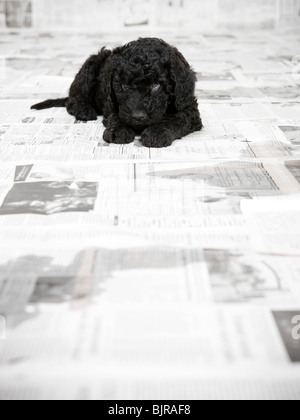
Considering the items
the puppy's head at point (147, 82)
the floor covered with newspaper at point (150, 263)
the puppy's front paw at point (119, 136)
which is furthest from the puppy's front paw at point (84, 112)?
the puppy's front paw at point (119, 136)

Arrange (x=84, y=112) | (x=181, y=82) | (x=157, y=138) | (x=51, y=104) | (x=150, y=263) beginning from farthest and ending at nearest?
(x=51, y=104) → (x=84, y=112) → (x=181, y=82) → (x=157, y=138) → (x=150, y=263)

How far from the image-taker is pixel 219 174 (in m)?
1.66

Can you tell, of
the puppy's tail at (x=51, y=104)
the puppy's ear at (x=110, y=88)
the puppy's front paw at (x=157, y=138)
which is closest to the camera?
the puppy's front paw at (x=157, y=138)

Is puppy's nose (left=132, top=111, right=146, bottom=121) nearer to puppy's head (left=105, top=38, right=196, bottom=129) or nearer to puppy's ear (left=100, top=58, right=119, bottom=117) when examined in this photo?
puppy's head (left=105, top=38, right=196, bottom=129)

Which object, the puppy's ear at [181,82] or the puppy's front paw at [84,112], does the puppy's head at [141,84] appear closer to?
the puppy's ear at [181,82]

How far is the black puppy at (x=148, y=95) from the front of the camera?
1949 mm

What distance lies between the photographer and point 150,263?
3.73ft

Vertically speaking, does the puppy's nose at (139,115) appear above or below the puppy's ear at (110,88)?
below

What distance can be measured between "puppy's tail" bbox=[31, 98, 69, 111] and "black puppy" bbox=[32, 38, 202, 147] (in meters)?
0.44

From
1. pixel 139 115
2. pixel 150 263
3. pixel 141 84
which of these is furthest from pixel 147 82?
pixel 150 263

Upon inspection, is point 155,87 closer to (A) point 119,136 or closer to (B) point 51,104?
(A) point 119,136

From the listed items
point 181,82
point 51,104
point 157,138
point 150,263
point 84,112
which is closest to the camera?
point 150,263

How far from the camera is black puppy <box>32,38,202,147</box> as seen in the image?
6.40ft

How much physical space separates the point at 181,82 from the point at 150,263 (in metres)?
1.09
